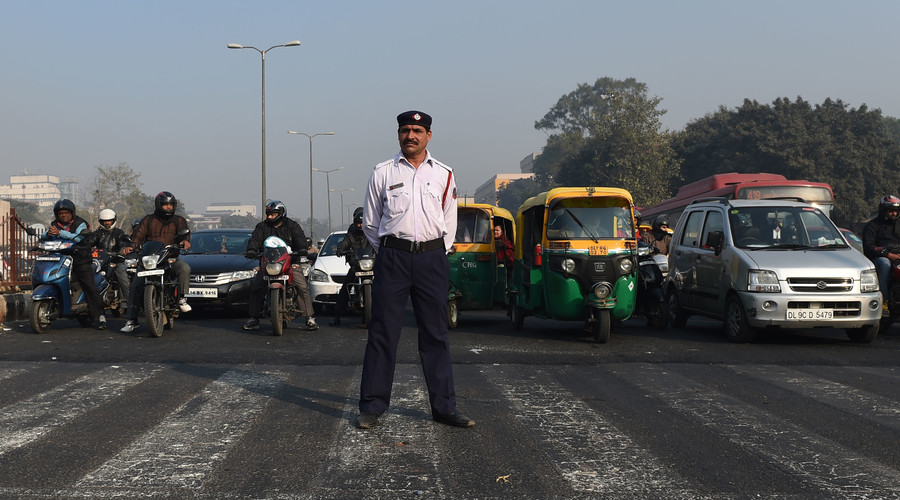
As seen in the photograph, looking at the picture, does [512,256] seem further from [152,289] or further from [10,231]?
[10,231]

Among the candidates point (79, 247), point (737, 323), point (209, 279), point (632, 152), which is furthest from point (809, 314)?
point (632, 152)

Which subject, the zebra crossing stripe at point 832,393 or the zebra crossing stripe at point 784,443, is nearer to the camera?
the zebra crossing stripe at point 784,443

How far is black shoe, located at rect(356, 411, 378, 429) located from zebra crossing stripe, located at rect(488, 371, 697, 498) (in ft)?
3.04

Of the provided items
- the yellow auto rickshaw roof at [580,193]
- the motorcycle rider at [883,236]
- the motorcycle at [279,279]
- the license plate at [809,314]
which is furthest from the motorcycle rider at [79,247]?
the motorcycle rider at [883,236]

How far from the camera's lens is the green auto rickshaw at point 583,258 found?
1091 centimetres

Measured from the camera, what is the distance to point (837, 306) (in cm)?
1038

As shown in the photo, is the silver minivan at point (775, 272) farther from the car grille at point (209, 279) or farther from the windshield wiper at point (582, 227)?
the car grille at point (209, 279)

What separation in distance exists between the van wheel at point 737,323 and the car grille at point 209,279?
7170 mm

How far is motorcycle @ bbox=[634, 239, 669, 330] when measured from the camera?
12.0 metres

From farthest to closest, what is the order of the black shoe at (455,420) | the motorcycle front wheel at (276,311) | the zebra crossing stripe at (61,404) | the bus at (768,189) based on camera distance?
the bus at (768,189) → the motorcycle front wheel at (276,311) → the black shoe at (455,420) → the zebra crossing stripe at (61,404)

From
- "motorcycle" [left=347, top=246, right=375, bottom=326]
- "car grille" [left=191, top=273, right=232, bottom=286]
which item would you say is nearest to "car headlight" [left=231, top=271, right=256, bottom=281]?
"car grille" [left=191, top=273, right=232, bottom=286]

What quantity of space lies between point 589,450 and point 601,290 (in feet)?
19.7

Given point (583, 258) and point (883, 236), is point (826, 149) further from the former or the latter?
point (583, 258)

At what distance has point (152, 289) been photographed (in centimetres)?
1082
